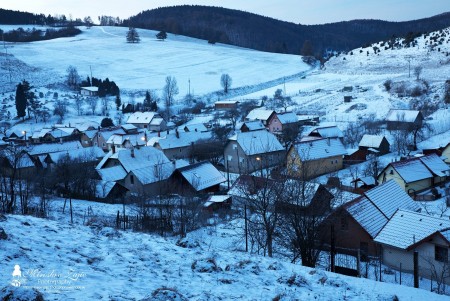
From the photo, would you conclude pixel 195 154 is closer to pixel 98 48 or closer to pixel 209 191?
pixel 209 191

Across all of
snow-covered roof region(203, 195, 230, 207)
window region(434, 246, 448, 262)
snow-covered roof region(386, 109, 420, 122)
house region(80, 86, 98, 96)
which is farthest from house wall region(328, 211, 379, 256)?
house region(80, 86, 98, 96)

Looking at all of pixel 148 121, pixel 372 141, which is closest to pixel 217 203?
pixel 372 141

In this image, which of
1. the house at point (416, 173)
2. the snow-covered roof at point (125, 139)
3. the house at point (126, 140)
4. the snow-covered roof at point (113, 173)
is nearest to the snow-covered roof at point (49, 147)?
the house at point (126, 140)

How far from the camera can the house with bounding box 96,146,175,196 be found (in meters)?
→ 28.7

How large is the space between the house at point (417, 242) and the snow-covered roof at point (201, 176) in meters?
13.7

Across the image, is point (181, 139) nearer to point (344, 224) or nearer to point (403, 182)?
point (403, 182)

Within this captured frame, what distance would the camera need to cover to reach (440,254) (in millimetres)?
15375

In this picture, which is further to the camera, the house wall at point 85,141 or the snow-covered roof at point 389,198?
the house wall at point 85,141

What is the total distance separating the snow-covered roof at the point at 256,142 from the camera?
35.3 meters

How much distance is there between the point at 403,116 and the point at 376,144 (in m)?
6.76

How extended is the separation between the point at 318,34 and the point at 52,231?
203141 millimetres

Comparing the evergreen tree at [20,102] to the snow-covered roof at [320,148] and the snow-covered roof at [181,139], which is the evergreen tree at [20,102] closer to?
the snow-covered roof at [181,139]

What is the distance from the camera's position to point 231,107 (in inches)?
2458

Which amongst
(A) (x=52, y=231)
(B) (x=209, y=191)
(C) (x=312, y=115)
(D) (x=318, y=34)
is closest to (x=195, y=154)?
(B) (x=209, y=191)
